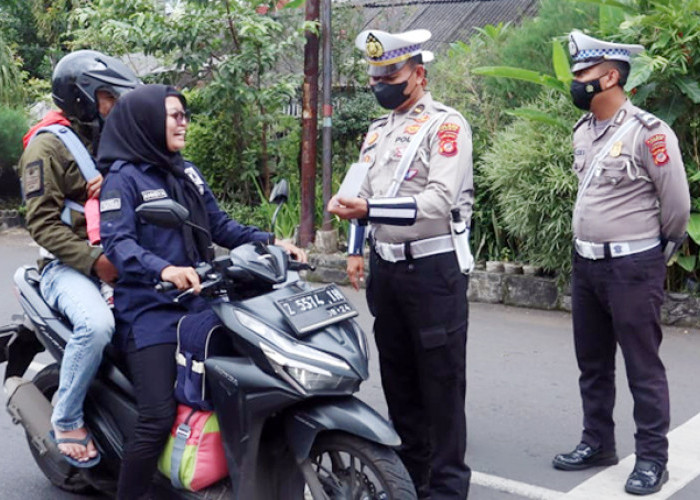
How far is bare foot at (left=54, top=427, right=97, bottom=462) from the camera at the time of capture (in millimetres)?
4191

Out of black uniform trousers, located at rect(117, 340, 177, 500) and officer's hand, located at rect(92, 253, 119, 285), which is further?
officer's hand, located at rect(92, 253, 119, 285)

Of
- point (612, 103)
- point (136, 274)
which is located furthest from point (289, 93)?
point (136, 274)

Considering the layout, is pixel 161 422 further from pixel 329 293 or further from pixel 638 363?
pixel 638 363

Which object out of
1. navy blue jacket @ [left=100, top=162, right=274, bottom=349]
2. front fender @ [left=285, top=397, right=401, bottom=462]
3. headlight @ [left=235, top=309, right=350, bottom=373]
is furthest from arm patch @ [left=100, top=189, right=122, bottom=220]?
front fender @ [left=285, top=397, right=401, bottom=462]

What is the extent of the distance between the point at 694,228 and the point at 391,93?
4237 mm

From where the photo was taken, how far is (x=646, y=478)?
463 centimetres

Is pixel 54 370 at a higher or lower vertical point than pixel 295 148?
higher

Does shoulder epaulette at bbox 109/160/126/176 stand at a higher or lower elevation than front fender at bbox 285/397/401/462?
higher

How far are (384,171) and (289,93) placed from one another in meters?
6.79

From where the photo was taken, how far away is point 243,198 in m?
12.0

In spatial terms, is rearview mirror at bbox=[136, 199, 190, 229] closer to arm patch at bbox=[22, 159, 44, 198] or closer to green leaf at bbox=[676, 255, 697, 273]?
arm patch at bbox=[22, 159, 44, 198]

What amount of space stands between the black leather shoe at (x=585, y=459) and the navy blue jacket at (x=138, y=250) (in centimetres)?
205

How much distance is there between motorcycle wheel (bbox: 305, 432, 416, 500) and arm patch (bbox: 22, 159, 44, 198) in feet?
5.54

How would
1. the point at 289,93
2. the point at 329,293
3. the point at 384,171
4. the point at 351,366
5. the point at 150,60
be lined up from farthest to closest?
1. the point at 150,60
2. the point at 289,93
3. the point at 384,171
4. the point at 329,293
5. the point at 351,366
